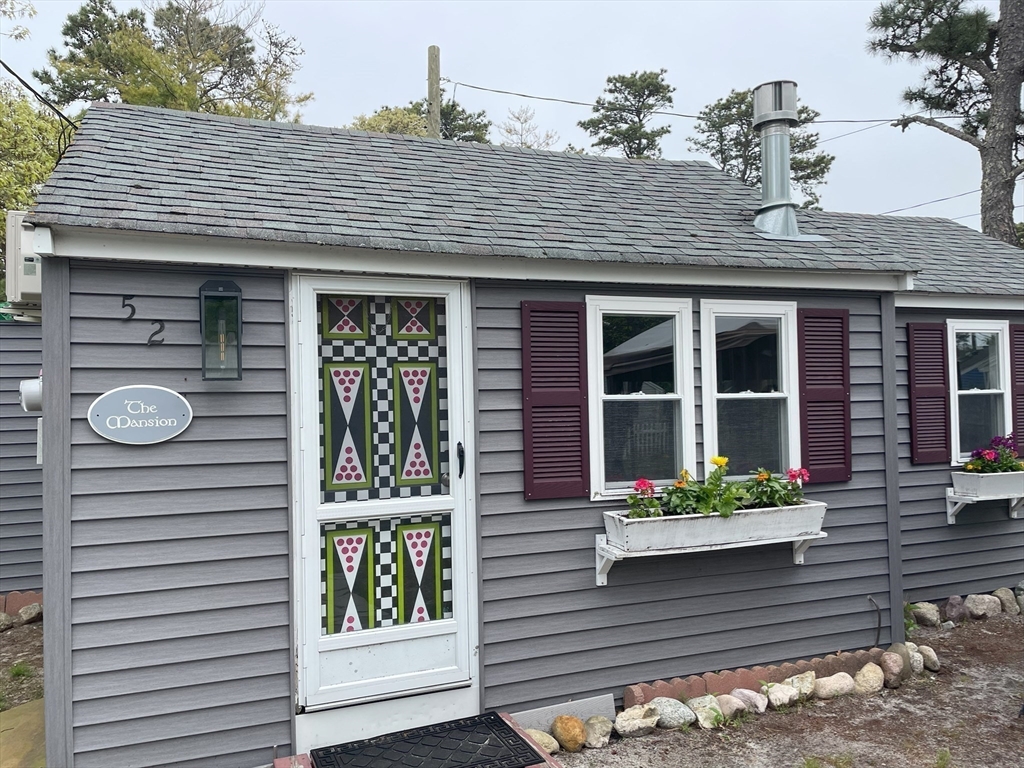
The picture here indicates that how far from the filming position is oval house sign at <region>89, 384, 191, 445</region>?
294 centimetres

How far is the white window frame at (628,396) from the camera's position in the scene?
150 inches

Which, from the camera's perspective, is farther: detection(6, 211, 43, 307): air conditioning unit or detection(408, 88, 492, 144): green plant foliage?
detection(408, 88, 492, 144): green plant foliage

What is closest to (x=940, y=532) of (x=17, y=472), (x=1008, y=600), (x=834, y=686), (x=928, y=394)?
(x=1008, y=600)

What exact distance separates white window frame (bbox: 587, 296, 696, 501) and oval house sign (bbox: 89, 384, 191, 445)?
203 cm

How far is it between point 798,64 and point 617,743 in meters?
19.9

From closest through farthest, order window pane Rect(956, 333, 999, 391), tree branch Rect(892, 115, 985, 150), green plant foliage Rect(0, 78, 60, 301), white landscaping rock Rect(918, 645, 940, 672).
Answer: white landscaping rock Rect(918, 645, 940, 672), window pane Rect(956, 333, 999, 391), green plant foliage Rect(0, 78, 60, 301), tree branch Rect(892, 115, 985, 150)

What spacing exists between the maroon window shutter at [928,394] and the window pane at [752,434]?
1.80 m

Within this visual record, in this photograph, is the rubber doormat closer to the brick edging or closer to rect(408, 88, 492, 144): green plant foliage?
the brick edging

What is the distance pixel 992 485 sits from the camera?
5.30 meters

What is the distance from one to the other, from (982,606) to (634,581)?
3.44 metres

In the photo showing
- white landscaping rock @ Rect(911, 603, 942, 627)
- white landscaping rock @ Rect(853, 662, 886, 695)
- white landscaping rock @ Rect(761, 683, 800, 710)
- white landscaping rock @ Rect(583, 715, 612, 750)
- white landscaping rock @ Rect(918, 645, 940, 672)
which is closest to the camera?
white landscaping rock @ Rect(583, 715, 612, 750)

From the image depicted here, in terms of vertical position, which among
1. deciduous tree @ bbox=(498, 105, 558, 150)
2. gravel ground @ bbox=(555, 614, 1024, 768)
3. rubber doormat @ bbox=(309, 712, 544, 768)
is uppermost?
deciduous tree @ bbox=(498, 105, 558, 150)

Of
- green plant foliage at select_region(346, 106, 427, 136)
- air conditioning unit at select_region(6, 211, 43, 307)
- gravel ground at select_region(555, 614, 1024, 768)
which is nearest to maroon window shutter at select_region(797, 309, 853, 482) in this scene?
gravel ground at select_region(555, 614, 1024, 768)

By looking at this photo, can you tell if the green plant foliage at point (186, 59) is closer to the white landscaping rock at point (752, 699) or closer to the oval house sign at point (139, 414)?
the oval house sign at point (139, 414)
